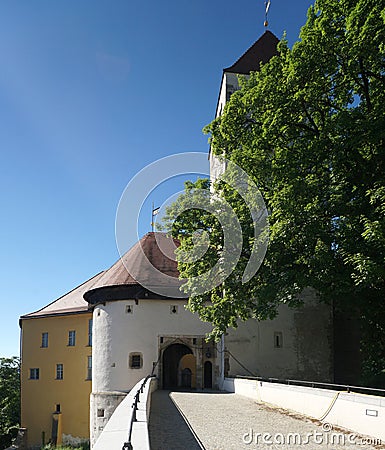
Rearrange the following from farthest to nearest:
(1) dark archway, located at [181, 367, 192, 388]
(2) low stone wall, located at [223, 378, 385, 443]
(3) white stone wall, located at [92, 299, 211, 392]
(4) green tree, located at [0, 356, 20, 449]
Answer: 1. (1) dark archway, located at [181, 367, 192, 388]
2. (4) green tree, located at [0, 356, 20, 449]
3. (3) white stone wall, located at [92, 299, 211, 392]
4. (2) low stone wall, located at [223, 378, 385, 443]

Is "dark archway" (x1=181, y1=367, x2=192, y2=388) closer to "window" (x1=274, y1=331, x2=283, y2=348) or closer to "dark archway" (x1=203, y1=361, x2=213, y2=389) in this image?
"dark archway" (x1=203, y1=361, x2=213, y2=389)

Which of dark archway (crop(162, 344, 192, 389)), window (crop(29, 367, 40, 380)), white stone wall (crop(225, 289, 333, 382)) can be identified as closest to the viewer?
white stone wall (crop(225, 289, 333, 382))

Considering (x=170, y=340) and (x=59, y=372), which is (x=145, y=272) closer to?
(x=170, y=340)

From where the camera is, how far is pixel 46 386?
33.0 meters

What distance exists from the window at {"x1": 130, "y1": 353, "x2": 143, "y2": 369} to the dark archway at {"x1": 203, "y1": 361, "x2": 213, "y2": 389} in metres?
3.05

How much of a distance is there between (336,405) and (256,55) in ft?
79.7

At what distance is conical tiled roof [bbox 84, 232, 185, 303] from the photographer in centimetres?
2553

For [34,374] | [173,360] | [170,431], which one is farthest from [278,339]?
[34,374]

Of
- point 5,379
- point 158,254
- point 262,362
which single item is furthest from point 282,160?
point 5,379

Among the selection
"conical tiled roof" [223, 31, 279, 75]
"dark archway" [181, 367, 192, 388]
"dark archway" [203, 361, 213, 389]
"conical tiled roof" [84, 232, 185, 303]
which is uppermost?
"conical tiled roof" [223, 31, 279, 75]

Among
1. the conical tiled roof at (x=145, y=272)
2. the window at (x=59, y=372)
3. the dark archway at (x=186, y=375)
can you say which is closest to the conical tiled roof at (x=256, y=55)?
the conical tiled roof at (x=145, y=272)

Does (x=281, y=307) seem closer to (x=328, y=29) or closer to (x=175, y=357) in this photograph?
(x=175, y=357)

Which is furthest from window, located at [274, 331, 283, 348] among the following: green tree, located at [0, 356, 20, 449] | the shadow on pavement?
green tree, located at [0, 356, 20, 449]

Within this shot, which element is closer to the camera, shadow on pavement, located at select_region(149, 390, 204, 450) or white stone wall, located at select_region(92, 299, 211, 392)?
shadow on pavement, located at select_region(149, 390, 204, 450)
